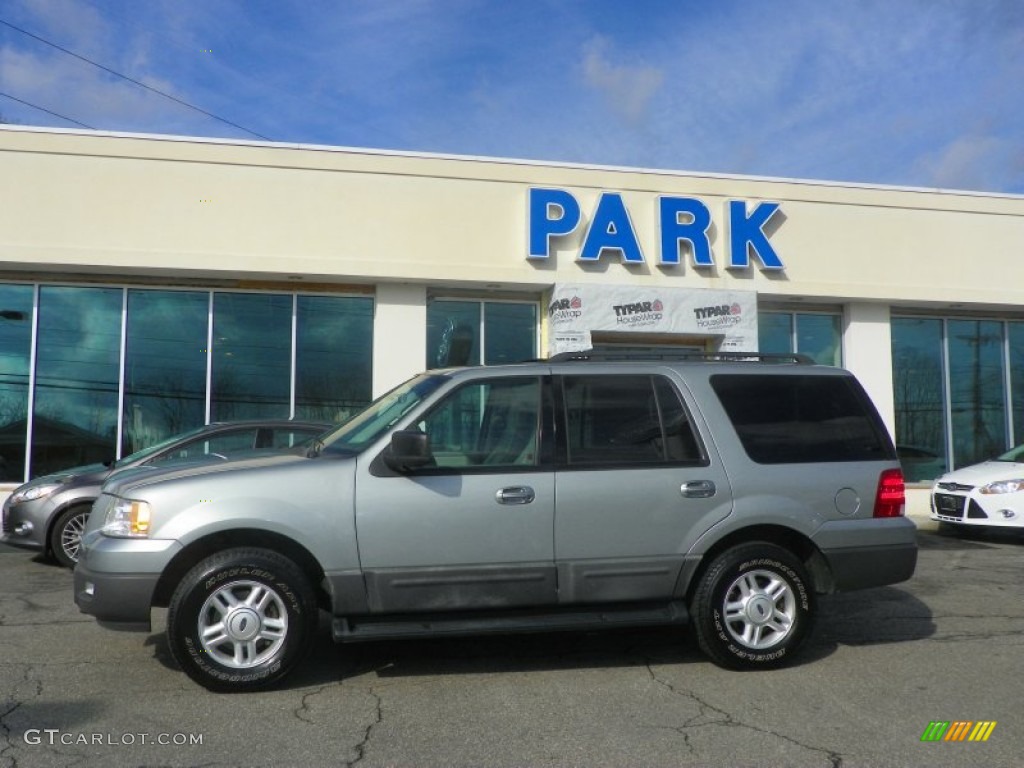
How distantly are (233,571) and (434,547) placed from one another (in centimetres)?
111

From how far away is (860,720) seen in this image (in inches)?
195

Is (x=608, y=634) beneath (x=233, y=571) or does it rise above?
beneath

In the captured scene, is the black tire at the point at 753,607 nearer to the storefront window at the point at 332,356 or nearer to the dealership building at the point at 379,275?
the dealership building at the point at 379,275

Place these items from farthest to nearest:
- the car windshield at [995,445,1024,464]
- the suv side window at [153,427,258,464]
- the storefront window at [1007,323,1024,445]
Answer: the storefront window at [1007,323,1024,445]
the car windshield at [995,445,1024,464]
the suv side window at [153,427,258,464]

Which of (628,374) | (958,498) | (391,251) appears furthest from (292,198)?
(958,498)

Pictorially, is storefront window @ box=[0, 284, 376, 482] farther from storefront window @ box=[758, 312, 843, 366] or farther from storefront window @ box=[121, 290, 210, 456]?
storefront window @ box=[758, 312, 843, 366]

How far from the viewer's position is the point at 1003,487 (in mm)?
12055

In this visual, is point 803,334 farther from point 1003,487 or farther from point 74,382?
point 74,382

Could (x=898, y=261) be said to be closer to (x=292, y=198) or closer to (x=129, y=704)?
(x=292, y=198)

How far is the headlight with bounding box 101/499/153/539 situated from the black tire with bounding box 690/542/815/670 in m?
3.24

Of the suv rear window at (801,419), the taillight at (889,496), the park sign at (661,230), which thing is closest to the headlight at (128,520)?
the suv rear window at (801,419)

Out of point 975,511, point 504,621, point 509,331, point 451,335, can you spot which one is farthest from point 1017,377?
point 504,621

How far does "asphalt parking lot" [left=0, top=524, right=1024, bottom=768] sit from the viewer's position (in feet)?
14.5

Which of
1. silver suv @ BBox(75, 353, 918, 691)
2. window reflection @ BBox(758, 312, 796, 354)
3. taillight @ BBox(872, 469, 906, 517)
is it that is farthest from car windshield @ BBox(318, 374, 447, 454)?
Result: window reflection @ BBox(758, 312, 796, 354)
